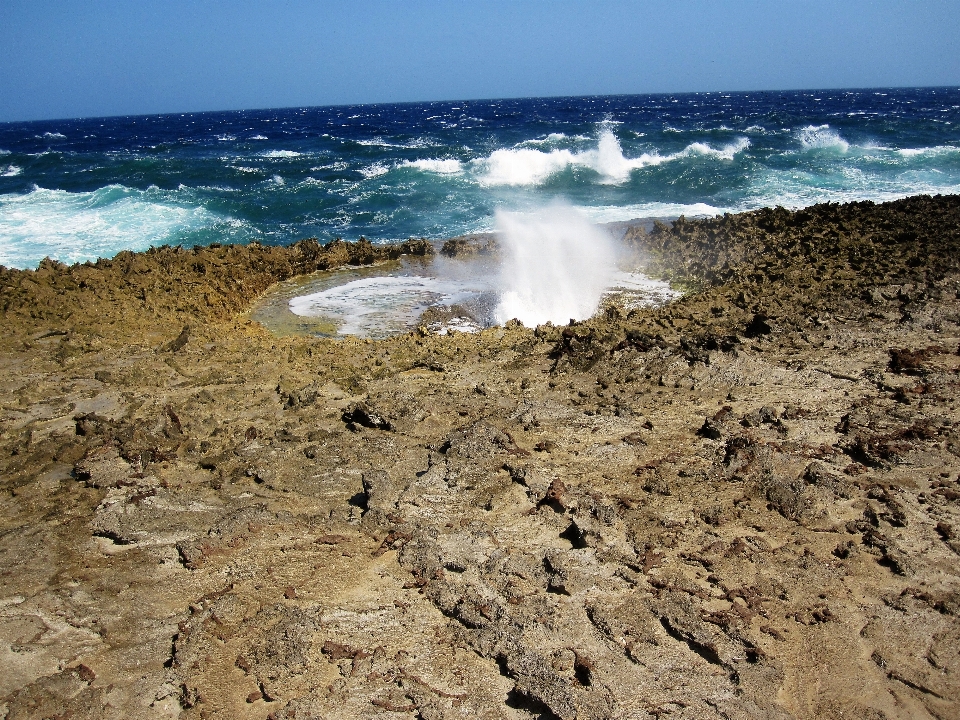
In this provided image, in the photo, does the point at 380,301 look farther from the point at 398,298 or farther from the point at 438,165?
the point at 438,165

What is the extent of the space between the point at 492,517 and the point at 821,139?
3197 cm

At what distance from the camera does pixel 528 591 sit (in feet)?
10.8

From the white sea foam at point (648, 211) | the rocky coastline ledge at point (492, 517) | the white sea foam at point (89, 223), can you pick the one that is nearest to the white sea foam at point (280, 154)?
the white sea foam at point (89, 223)

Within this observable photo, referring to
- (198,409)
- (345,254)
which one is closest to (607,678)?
(198,409)

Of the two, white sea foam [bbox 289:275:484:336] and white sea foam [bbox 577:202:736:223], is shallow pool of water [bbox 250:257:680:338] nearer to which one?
white sea foam [bbox 289:275:484:336]

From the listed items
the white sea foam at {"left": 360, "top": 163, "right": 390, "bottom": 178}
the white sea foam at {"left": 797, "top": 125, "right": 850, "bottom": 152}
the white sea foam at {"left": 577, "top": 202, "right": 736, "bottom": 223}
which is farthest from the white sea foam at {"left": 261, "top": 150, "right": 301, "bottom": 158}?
the white sea foam at {"left": 797, "top": 125, "right": 850, "bottom": 152}

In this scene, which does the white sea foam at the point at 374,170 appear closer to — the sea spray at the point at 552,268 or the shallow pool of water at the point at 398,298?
the sea spray at the point at 552,268

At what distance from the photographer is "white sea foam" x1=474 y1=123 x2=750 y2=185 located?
22.4m

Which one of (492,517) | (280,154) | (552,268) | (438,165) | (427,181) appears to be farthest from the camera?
(280,154)

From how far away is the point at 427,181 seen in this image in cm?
2009

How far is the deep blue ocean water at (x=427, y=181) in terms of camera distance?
1457 cm

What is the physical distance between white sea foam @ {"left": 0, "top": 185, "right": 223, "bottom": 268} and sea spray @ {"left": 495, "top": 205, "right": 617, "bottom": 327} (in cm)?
748

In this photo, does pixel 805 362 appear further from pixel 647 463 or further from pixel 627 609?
pixel 627 609

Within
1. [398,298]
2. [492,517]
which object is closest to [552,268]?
[398,298]
